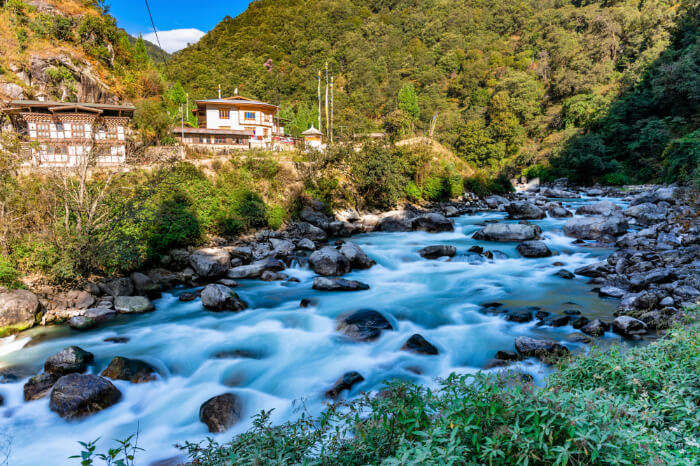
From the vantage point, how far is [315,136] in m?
34.6

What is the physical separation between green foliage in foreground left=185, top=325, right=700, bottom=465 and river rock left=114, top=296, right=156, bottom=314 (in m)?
9.61

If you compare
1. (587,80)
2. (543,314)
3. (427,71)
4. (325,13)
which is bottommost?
(543,314)

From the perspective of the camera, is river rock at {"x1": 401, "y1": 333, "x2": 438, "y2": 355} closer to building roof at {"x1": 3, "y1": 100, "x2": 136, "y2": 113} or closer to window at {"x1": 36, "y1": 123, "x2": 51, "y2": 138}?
building roof at {"x1": 3, "y1": 100, "x2": 136, "y2": 113}

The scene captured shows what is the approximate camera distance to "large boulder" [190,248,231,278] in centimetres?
1495

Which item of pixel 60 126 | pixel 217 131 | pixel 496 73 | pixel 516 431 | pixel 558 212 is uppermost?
pixel 496 73

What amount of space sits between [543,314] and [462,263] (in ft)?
19.2

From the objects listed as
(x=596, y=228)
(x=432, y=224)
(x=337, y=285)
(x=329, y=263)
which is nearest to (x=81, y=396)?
(x=337, y=285)

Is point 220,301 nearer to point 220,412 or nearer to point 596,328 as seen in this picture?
point 220,412

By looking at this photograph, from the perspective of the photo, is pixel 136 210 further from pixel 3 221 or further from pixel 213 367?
pixel 213 367

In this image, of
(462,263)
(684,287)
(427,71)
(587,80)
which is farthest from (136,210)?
(427,71)

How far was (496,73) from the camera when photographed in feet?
223

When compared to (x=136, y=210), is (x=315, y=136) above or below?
above

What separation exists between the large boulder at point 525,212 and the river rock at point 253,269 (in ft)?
60.9

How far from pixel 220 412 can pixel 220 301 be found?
5544 millimetres
